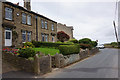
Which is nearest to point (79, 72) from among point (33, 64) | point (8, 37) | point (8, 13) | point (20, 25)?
point (33, 64)

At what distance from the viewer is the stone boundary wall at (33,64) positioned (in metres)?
8.44

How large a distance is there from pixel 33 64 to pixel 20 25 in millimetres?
11892

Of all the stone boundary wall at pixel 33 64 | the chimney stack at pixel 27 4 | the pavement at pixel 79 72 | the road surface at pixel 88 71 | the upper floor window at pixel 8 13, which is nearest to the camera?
the pavement at pixel 79 72

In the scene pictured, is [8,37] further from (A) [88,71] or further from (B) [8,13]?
(A) [88,71]

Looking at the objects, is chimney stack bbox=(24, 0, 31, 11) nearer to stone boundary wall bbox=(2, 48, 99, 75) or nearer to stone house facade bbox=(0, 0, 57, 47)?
stone house facade bbox=(0, 0, 57, 47)

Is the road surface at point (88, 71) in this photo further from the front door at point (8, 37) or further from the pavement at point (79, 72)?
the front door at point (8, 37)

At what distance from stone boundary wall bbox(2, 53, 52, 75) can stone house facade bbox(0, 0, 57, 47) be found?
687cm

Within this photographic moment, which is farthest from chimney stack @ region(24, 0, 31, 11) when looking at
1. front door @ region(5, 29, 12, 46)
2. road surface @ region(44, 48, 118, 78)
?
road surface @ region(44, 48, 118, 78)

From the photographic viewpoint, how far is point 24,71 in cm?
896

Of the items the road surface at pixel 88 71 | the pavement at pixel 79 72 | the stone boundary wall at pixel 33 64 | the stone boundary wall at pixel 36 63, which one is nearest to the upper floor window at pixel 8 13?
the stone boundary wall at pixel 36 63

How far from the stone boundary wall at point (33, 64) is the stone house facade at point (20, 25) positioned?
270 inches

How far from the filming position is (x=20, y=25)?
61.4 ft

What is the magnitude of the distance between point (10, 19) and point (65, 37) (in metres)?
15.8

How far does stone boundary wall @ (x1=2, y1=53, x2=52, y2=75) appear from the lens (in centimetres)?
844
